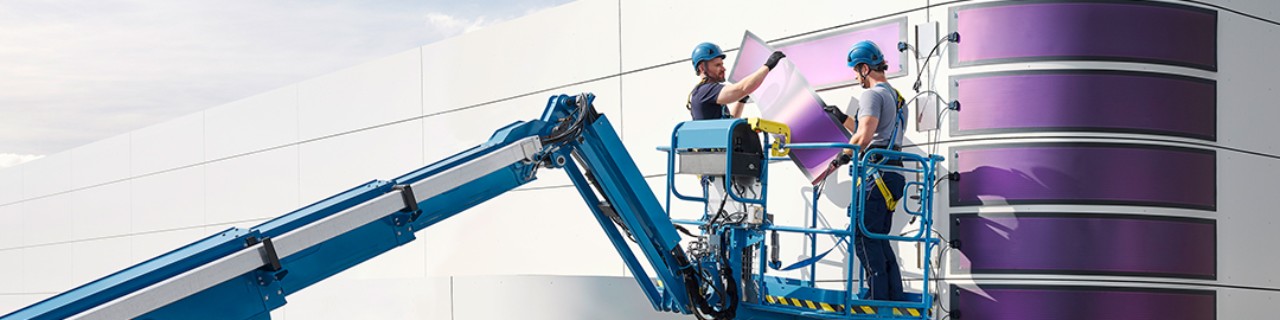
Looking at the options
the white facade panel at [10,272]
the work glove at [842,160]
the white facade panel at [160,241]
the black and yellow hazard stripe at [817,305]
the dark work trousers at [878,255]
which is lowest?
the white facade panel at [10,272]

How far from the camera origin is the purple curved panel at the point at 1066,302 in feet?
28.2

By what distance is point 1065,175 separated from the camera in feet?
28.4

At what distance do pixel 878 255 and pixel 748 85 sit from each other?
141cm

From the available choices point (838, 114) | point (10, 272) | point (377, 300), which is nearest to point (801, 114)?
point (838, 114)

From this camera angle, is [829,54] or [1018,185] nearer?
[1018,185]

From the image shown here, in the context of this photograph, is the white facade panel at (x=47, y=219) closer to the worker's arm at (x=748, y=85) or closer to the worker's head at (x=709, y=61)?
the worker's head at (x=709, y=61)

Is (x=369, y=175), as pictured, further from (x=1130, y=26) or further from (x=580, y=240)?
(x=1130, y=26)

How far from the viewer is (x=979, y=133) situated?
28.9ft

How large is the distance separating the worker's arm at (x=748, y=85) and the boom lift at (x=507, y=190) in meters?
0.51

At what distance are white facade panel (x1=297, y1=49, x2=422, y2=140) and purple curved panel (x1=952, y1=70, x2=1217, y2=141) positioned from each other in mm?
8255

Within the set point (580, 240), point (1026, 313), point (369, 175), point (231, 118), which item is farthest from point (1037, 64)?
point (231, 118)

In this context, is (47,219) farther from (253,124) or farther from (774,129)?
(774,129)

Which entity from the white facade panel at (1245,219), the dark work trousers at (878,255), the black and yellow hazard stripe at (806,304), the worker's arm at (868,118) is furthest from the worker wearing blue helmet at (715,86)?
the white facade panel at (1245,219)

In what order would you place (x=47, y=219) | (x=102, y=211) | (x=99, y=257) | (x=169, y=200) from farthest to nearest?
1. (x=47, y=219)
2. (x=102, y=211)
3. (x=99, y=257)
4. (x=169, y=200)
